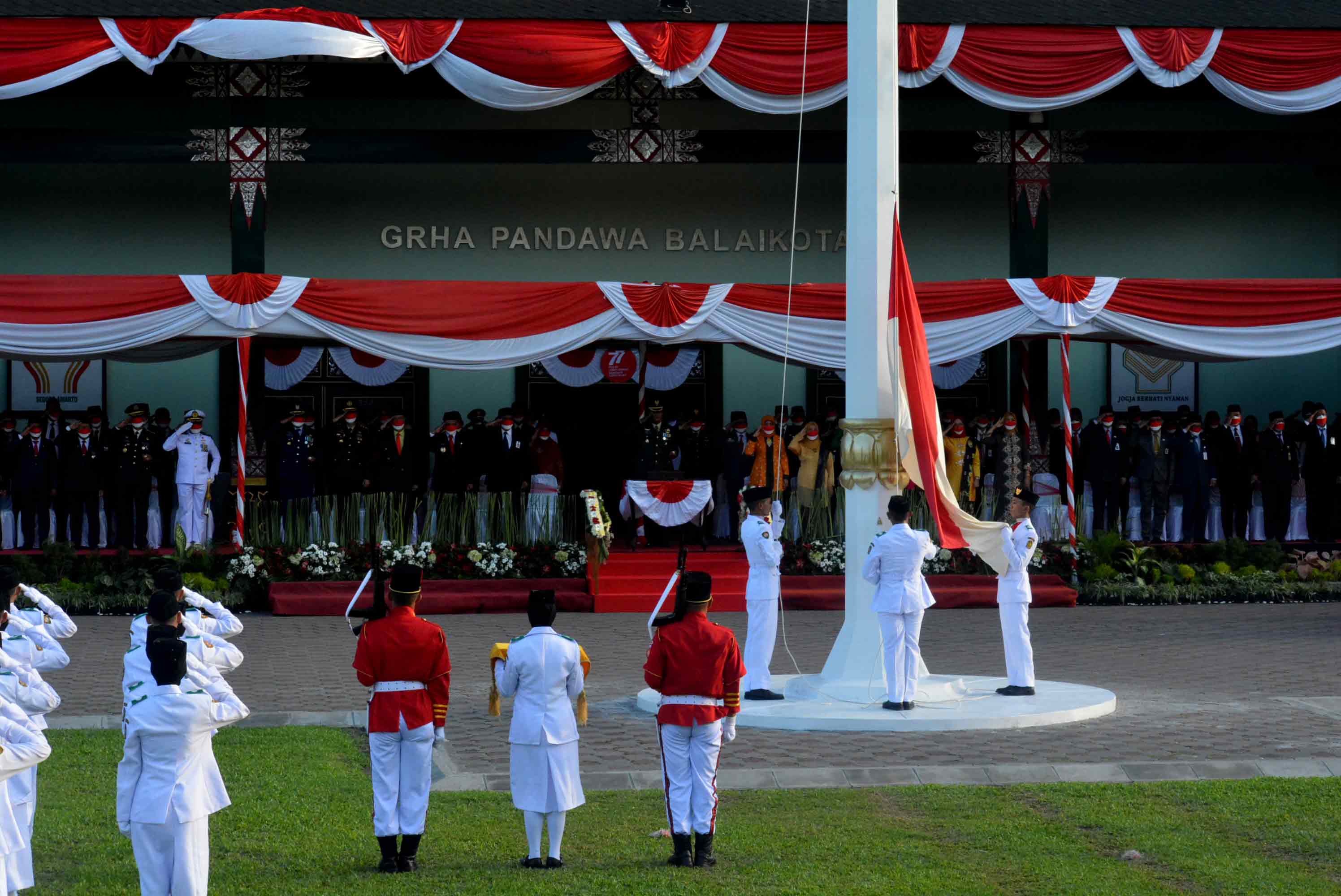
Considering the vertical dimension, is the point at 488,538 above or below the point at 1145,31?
below

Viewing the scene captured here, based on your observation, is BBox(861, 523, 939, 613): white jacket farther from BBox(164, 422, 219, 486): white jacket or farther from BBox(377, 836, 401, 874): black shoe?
BBox(164, 422, 219, 486): white jacket

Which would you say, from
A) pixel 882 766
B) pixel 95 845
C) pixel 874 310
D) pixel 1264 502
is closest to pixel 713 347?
pixel 1264 502

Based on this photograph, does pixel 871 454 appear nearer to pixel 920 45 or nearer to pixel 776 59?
pixel 776 59

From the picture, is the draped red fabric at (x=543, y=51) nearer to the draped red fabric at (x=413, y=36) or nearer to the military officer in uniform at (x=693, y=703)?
the draped red fabric at (x=413, y=36)

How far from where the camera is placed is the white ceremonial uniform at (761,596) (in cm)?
1244

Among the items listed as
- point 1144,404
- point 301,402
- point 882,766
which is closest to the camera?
point 882,766

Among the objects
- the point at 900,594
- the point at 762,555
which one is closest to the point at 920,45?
the point at 762,555

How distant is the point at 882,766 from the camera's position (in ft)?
33.3

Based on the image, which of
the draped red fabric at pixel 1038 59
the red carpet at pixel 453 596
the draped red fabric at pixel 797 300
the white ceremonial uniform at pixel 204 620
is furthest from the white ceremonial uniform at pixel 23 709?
the draped red fabric at pixel 1038 59

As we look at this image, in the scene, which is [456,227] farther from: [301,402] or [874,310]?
[874,310]

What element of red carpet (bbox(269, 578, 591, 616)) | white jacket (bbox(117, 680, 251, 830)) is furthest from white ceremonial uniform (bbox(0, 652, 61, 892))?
red carpet (bbox(269, 578, 591, 616))

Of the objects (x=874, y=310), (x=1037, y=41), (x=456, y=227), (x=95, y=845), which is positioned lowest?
(x=95, y=845)

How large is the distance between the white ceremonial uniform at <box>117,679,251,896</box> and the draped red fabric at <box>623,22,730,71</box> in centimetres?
1458

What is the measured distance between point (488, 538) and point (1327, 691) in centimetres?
999
